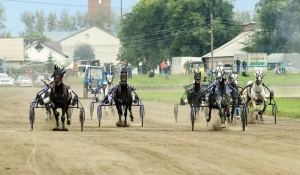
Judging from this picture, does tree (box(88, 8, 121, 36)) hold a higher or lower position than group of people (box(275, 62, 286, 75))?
higher

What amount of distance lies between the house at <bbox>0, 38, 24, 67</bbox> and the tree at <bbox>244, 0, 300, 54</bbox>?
1451 inches

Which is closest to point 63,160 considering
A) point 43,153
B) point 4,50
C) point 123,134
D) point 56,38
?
point 43,153

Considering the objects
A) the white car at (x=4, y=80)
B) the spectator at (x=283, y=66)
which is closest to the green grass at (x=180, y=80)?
the spectator at (x=283, y=66)

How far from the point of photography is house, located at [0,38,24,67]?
10475 centimetres

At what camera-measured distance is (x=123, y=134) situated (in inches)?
732

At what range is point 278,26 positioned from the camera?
66.2m

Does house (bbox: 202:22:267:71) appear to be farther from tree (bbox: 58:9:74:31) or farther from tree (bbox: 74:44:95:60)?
tree (bbox: 58:9:74:31)

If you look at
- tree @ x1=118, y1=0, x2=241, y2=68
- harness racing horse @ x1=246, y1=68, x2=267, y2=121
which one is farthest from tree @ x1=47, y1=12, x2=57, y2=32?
harness racing horse @ x1=246, y1=68, x2=267, y2=121

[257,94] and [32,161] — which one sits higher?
[257,94]

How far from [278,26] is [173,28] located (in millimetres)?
29936

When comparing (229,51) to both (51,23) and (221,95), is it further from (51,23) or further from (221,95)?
(51,23)

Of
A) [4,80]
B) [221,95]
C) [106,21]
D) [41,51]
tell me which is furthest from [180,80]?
[106,21]

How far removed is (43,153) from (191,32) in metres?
78.7

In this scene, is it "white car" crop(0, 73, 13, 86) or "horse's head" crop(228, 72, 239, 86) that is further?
"white car" crop(0, 73, 13, 86)
